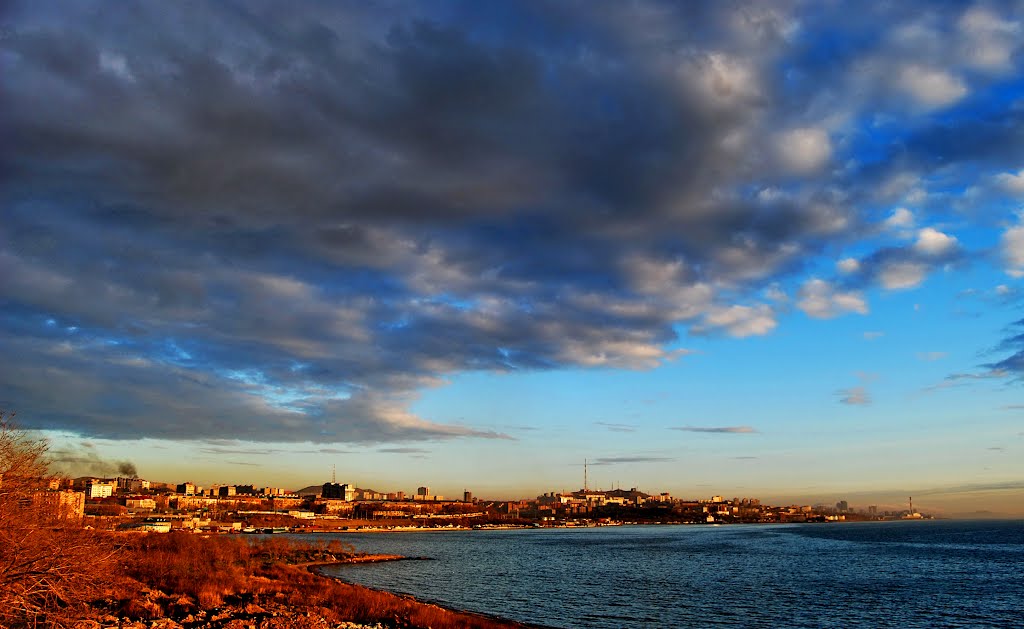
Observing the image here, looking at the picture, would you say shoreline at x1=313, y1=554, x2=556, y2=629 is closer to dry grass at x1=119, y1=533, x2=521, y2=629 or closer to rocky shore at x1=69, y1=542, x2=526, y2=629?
rocky shore at x1=69, y1=542, x2=526, y2=629

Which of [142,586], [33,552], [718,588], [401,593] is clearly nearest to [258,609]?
[142,586]

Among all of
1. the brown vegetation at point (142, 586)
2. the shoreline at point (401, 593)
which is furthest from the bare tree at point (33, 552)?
the shoreline at point (401, 593)

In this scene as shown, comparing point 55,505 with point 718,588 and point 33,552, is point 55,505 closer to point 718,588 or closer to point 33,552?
point 33,552

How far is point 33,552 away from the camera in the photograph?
19.9 m

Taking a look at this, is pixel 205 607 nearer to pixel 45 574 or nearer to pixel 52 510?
pixel 52 510

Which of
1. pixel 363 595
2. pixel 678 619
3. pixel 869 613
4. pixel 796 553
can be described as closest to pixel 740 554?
pixel 796 553

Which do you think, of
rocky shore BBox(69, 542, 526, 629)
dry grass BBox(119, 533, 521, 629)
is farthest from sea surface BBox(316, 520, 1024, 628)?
rocky shore BBox(69, 542, 526, 629)

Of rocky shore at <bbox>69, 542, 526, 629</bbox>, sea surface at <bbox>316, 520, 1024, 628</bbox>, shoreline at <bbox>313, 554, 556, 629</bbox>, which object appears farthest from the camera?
sea surface at <bbox>316, 520, 1024, 628</bbox>

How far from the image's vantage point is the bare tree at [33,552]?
59.9 ft

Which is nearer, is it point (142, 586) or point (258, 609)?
point (258, 609)

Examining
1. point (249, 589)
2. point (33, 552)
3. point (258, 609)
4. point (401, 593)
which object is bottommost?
point (401, 593)

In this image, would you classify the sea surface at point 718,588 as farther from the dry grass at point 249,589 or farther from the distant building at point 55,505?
the distant building at point 55,505

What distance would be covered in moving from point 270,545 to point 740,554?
77143 mm

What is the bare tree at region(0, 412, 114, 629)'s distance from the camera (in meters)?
18.2
